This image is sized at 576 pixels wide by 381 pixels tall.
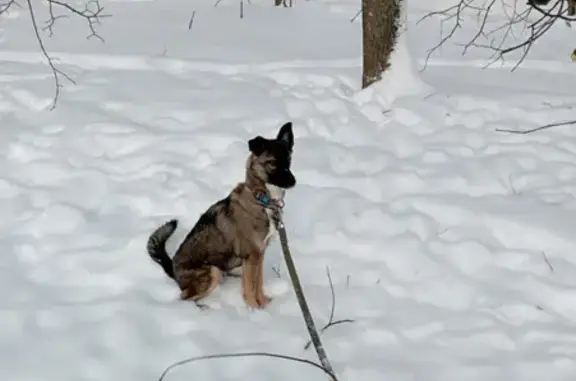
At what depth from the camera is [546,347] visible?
423 cm

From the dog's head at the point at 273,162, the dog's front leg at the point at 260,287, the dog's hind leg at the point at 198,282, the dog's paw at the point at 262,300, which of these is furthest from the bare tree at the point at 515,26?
the dog's hind leg at the point at 198,282

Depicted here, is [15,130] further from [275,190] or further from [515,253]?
[515,253]

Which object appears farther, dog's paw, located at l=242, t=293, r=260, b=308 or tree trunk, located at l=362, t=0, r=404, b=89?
tree trunk, located at l=362, t=0, r=404, b=89

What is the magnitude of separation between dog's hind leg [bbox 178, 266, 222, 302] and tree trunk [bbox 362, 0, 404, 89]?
12.5 ft

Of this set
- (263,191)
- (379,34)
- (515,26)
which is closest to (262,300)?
(263,191)

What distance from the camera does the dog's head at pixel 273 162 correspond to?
4500 mm

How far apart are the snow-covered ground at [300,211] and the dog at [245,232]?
0.46 feet

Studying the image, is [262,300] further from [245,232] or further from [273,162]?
[273,162]

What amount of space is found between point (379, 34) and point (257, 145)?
381 cm

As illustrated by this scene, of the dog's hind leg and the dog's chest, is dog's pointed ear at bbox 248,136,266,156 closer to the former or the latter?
the dog's chest

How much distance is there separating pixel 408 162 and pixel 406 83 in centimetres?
161

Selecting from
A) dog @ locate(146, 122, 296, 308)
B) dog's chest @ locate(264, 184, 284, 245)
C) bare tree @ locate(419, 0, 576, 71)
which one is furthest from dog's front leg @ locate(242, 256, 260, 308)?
bare tree @ locate(419, 0, 576, 71)

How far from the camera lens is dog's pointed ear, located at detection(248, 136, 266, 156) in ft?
14.5

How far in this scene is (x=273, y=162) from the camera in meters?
4.53
